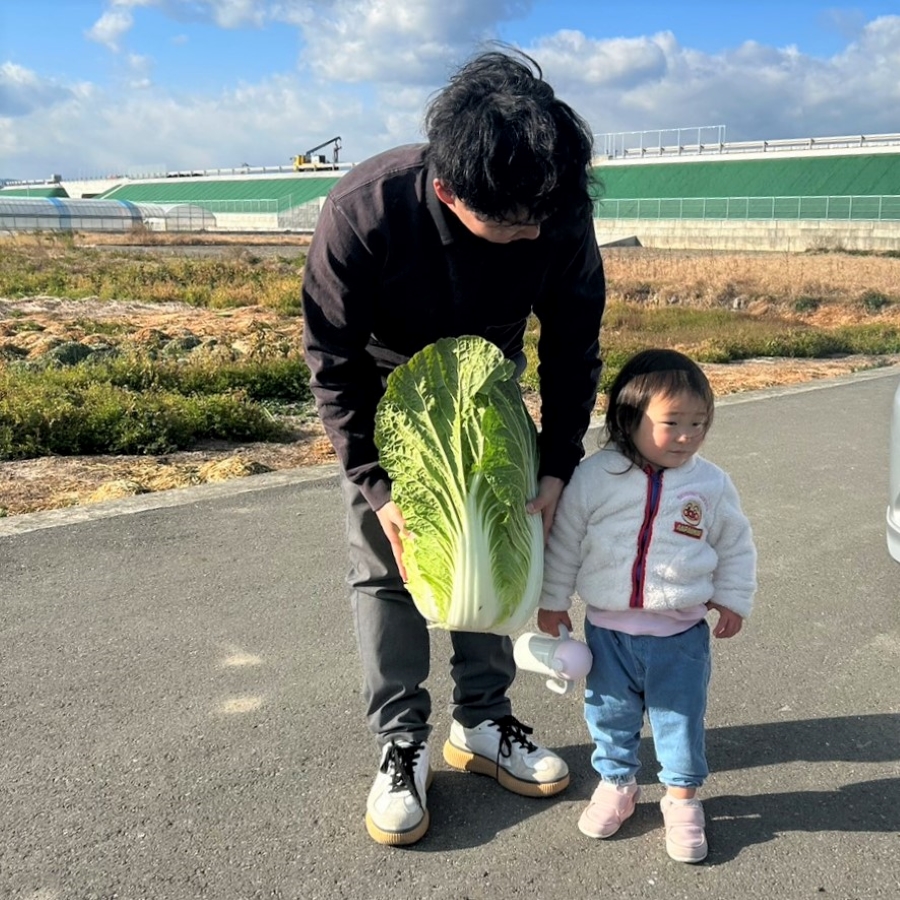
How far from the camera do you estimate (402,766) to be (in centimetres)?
291

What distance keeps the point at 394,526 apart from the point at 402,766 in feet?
2.60

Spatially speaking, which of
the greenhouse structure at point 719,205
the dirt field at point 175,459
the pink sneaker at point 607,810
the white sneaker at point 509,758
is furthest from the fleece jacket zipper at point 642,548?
the greenhouse structure at point 719,205

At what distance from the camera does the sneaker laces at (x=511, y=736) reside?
3104mm

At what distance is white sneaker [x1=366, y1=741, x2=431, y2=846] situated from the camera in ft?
9.09

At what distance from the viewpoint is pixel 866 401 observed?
32.8ft

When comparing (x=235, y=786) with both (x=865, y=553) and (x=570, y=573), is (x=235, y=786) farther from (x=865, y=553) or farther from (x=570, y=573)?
(x=865, y=553)

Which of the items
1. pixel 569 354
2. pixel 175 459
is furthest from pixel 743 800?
pixel 175 459

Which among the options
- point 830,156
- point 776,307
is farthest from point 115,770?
point 830,156

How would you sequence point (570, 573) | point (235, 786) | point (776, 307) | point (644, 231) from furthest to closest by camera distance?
point (644, 231), point (776, 307), point (235, 786), point (570, 573)

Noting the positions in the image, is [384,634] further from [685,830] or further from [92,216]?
[92,216]

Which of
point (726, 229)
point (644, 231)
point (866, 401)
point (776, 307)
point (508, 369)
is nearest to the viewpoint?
point (508, 369)

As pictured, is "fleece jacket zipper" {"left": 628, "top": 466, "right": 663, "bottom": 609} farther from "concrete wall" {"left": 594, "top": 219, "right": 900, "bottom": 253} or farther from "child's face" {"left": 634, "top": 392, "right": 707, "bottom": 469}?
"concrete wall" {"left": 594, "top": 219, "right": 900, "bottom": 253}

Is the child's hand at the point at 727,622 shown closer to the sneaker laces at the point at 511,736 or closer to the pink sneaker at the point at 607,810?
the pink sneaker at the point at 607,810

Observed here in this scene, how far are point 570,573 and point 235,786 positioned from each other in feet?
4.30
